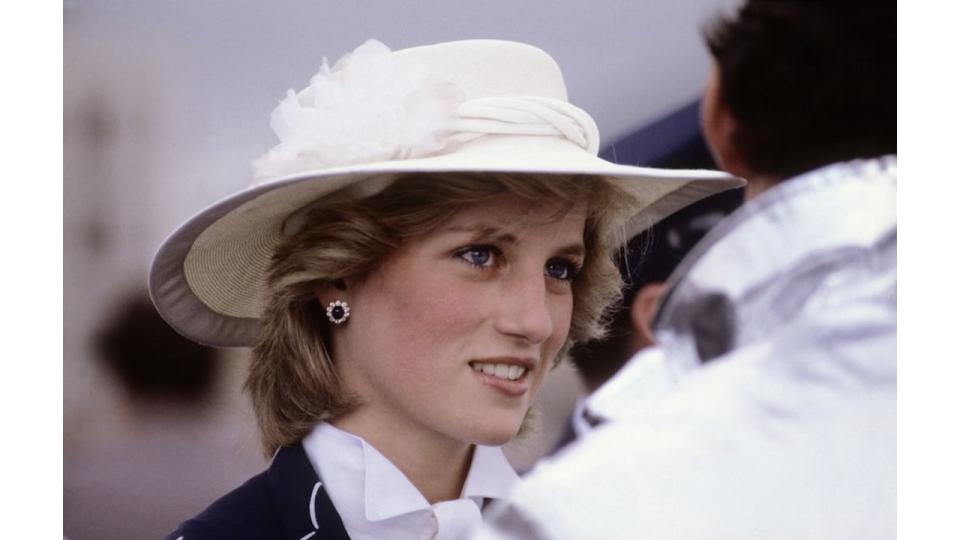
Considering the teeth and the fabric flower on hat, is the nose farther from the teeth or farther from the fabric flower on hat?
the fabric flower on hat

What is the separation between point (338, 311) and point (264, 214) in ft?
0.55

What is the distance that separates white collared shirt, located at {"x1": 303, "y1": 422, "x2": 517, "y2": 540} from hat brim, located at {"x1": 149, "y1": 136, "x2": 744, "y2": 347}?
23cm

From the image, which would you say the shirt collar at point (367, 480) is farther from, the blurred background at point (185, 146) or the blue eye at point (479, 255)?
the blue eye at point (479, 255)

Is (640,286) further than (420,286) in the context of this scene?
Yes

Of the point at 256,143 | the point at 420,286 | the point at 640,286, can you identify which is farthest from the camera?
the point at 640,286

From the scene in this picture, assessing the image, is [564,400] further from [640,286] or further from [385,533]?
[385,533]

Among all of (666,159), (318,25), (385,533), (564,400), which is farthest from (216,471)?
(666,159)

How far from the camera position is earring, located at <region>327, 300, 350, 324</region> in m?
1.61

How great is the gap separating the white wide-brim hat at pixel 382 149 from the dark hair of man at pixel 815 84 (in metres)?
0.10

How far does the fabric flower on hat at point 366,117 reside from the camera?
1.50 metres

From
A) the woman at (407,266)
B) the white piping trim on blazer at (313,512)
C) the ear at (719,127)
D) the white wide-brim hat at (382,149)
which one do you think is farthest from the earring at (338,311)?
the ear at (719,127)

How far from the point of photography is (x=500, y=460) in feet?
5.53

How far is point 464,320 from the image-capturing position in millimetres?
1545

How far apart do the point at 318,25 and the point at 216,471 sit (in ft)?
2.15
